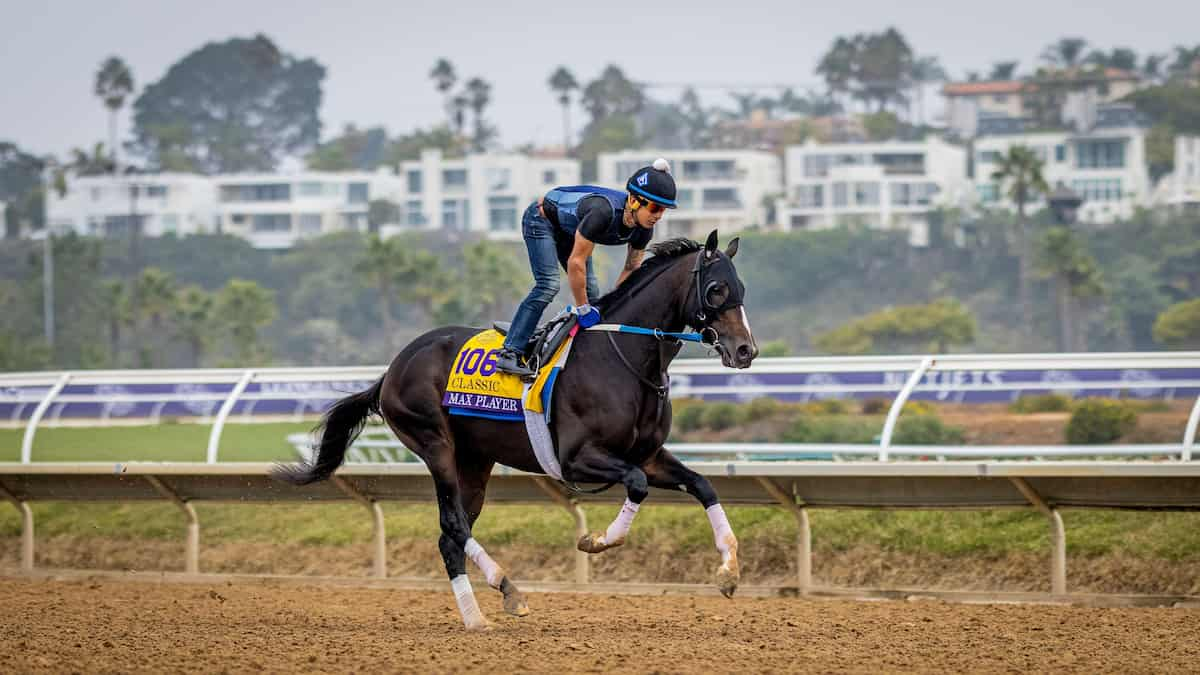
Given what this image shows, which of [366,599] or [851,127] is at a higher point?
[851,127]

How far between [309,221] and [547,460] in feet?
361

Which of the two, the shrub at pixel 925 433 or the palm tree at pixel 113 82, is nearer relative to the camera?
the shrub at pixel 925 433

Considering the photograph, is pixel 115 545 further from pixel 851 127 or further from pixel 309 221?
pixel 851 127

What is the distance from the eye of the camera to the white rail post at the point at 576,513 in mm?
10914

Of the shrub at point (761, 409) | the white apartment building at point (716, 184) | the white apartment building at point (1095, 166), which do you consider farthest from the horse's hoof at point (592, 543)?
the white apartment building at point (716, 184)

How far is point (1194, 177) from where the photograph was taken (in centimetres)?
10131

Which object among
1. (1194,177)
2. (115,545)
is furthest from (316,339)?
(115,545)

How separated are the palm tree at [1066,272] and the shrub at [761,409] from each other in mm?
40099

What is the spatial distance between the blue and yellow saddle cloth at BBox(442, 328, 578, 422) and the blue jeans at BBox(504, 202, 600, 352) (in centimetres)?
19

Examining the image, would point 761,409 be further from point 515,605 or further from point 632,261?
point 515,605

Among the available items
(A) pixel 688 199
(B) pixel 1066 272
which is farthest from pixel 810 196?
(B) pixel 1066 272

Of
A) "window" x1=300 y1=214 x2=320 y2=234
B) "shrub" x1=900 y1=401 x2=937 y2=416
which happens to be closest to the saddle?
"shrub" x1=900 y1=401 x2=937 y2=416

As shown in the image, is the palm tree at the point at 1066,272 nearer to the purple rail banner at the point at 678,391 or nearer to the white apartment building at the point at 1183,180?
the white apartment building at the point at 1183,180

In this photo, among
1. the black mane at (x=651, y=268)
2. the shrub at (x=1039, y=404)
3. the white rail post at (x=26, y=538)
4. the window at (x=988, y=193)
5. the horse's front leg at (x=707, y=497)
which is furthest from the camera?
the window at (x=988, y=193)
